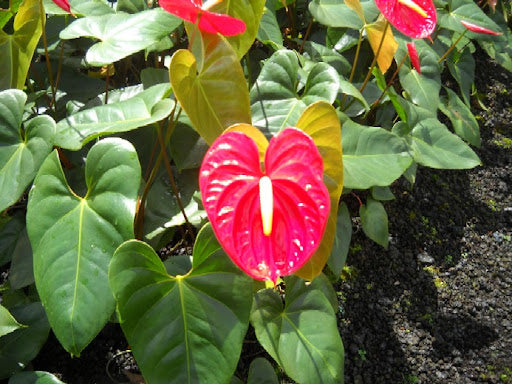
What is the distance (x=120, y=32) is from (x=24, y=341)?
65cm

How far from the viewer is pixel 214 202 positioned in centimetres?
75

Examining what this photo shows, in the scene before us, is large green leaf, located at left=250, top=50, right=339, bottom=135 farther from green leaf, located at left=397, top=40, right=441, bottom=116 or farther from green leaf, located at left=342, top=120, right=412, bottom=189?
green leaf, located at left=397, top=40, right=441, bottom=116

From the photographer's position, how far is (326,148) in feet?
2.97

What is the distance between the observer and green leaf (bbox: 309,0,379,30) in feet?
5.22

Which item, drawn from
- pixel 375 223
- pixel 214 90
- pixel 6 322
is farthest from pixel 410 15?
pixel 6 322

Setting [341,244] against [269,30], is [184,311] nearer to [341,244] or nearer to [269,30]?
[341,244]

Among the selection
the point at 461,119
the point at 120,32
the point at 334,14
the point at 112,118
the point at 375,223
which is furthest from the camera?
the point at 461,119

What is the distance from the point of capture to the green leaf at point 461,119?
5.83 ft

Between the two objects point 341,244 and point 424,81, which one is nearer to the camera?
point 341,244

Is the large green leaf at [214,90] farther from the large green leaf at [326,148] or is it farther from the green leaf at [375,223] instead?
the green leaf at [375,223]

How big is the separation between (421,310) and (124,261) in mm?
885

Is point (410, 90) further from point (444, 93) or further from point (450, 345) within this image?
point (450, 345)

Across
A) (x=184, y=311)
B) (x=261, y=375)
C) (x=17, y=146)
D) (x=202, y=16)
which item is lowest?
(x=261, y=375)

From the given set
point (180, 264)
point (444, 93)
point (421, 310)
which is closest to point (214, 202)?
point (180, 264)
